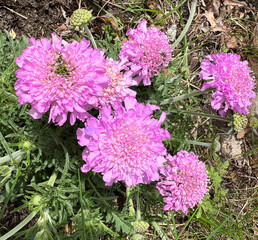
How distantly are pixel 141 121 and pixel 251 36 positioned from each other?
3.94 meters

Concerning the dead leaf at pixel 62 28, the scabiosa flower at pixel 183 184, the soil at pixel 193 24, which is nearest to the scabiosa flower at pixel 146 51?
the scabiosa flower at pixel 183 184

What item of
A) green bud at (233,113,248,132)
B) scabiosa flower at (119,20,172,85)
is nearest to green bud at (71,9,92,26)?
scabiosa flower at (119,20,172,85)

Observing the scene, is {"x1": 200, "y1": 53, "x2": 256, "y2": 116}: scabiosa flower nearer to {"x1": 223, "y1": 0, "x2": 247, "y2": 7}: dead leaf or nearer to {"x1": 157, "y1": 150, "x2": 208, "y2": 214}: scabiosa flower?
{"x1": 157, "y1": 150, "x2": 208, "y2": 214}: scabiosa flower

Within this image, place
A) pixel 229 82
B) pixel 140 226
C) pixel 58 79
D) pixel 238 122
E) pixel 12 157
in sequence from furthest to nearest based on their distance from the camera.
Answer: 1. pixel 238 122
2. pixel 140 226
3. pixel 229 82
4. pixel 12 157
5. pixel 58 79

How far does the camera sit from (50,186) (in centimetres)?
259

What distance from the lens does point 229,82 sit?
2.83 m

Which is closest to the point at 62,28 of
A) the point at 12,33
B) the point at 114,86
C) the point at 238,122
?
the point at 12,33

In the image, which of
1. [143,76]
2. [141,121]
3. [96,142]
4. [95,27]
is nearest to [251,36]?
[95,27]

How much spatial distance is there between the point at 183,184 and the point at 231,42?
3.31 metres

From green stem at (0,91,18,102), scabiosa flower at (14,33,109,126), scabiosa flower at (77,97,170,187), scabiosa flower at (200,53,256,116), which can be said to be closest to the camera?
scabiosa flower at (14,33,109,126)

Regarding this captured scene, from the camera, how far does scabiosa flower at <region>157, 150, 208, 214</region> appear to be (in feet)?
9.51

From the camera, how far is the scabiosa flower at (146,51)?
2861mm

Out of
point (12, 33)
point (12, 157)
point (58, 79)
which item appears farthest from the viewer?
point (12, 33)

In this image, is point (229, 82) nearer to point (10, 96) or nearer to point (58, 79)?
point (58, 79)
